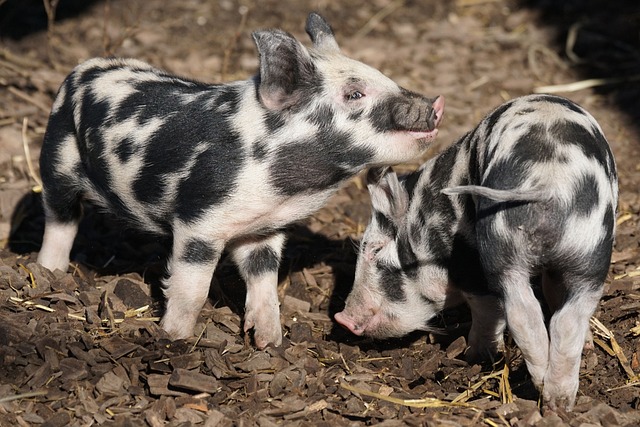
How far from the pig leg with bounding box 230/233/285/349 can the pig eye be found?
104cm

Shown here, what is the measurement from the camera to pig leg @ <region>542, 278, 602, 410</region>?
461 cm

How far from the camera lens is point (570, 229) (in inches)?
175

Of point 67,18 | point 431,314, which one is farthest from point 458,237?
point 67,18

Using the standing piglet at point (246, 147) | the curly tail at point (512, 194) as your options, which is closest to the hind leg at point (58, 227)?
the standing piglet at point (246, 147)

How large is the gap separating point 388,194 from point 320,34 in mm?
986

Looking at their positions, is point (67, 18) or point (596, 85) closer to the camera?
point (596, 85)

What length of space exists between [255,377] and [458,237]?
1.29m

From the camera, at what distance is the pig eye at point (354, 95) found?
5227 millimetres

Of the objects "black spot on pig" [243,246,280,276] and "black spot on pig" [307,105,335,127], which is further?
"black spot on pig" [243,246,280,276]

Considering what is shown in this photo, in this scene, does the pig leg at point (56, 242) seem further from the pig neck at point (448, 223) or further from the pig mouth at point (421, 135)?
the pig mouth at point (421, 135)

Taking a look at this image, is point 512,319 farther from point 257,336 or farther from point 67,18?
point 67,18

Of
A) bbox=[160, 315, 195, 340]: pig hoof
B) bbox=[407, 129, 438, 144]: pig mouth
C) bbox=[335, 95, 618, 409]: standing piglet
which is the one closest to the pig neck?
bbox=[335, 95, 618, 409]: standing piglet

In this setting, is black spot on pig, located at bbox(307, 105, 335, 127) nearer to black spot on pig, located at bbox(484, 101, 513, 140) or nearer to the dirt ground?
black spot on pig, located at bbox(484, 101, 513, 140)

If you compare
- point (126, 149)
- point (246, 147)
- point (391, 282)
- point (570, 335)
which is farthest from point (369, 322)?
point (126, 149)
